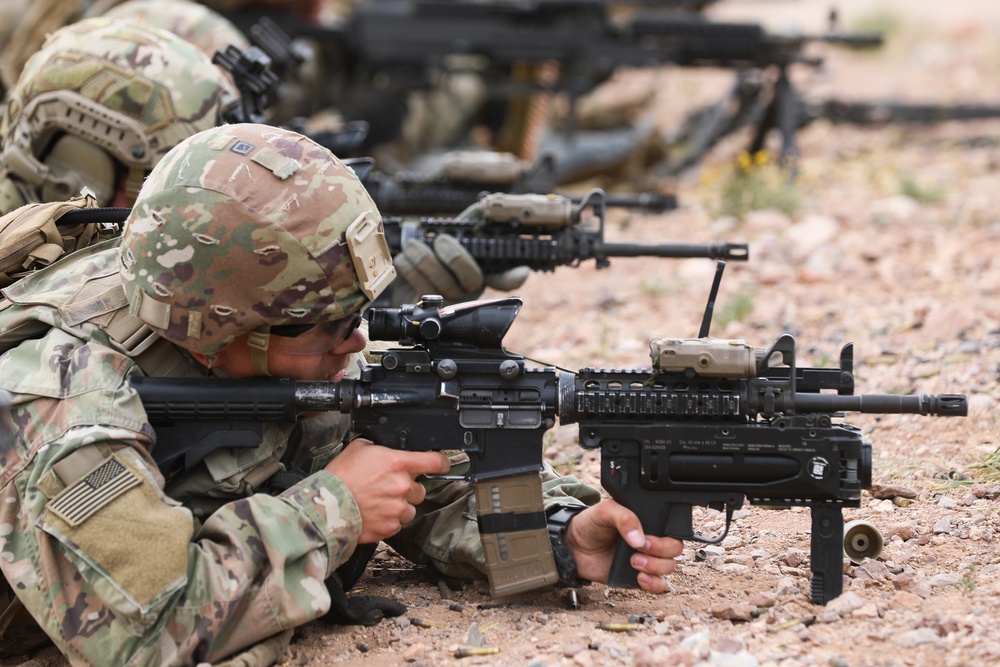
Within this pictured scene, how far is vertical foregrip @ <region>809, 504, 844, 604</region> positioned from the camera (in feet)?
11.7

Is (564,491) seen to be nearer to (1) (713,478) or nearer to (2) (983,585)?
(1) (713,478)

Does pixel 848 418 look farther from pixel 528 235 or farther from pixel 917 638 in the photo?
pixel 917 638

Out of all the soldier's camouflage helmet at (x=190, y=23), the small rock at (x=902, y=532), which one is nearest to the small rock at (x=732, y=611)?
the small rock at (x=902, y=532)

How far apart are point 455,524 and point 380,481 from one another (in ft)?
1.77

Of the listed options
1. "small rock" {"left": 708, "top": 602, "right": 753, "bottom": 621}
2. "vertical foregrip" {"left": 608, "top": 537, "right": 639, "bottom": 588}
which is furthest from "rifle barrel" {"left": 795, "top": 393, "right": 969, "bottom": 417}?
"vertical foregrip" {"left": 608, "top": 537, "right": 639, "bottom": 588}

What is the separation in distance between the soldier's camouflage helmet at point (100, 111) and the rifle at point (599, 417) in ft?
6.46

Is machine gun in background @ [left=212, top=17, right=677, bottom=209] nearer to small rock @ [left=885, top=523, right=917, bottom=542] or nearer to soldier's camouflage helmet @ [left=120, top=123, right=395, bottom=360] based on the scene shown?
small rock @ [left=885, top=523, right=917, bottom=542]

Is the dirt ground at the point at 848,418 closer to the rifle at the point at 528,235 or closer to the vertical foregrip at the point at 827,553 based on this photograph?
the vertical foregrip at the point at 827,553

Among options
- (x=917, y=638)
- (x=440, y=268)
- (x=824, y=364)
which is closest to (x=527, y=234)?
(x=440, y=268)

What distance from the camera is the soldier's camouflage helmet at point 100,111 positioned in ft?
16.7

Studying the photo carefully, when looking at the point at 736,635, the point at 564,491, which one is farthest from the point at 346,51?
the point at 736,635

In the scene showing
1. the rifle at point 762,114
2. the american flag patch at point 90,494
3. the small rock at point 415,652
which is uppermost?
the rifle at point 762,114

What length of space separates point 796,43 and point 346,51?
453 cm

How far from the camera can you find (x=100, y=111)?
5.10 meters
